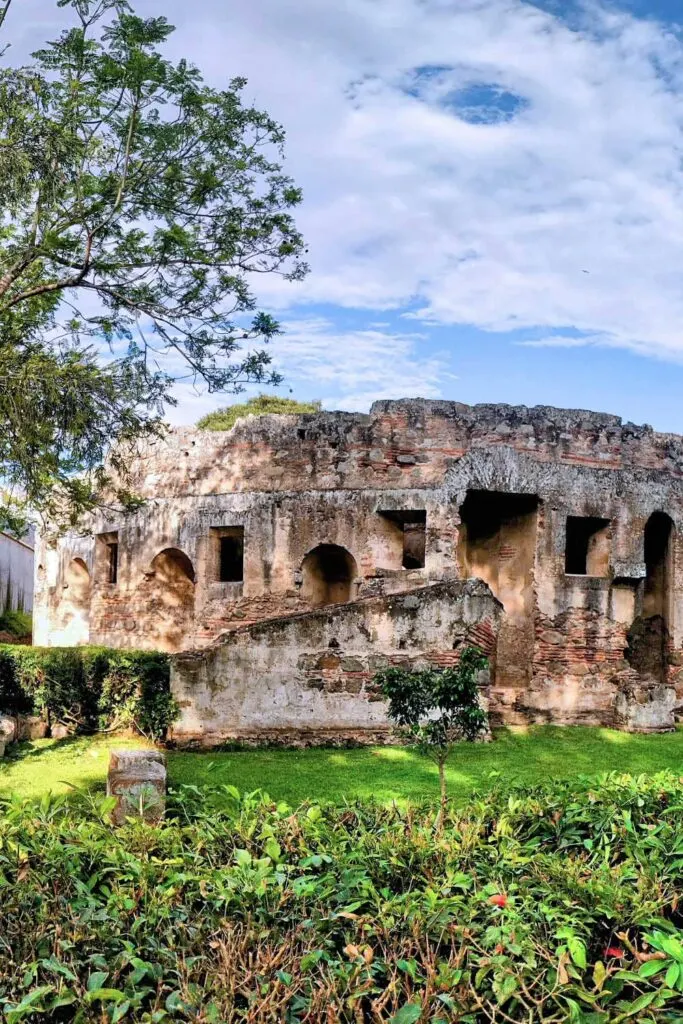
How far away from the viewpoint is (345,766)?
10.8 m

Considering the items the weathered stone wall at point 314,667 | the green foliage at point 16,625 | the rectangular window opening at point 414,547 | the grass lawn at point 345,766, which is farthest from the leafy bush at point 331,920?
the green foliage at point 16,625

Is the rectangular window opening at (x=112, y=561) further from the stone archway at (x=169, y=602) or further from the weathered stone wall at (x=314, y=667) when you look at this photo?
the weathered stone wall at (x=314, y=667)

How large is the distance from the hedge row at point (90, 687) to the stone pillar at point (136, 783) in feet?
19.5

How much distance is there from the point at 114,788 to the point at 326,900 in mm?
2254

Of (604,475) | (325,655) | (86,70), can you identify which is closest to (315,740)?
(325,655)

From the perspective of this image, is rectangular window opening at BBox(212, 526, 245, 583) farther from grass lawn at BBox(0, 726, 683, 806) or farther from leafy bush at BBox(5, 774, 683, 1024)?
leafy bush at BBox(5, 774, 683, 1024)

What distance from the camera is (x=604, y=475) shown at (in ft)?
52.6

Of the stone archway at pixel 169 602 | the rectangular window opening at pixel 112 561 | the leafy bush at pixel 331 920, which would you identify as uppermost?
the rectangular window opening at pixel 112 561

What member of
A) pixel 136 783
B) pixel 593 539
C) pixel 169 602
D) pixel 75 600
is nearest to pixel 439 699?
pixel 136 783

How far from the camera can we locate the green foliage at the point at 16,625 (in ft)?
83.9

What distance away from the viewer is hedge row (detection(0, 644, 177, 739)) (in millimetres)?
11961

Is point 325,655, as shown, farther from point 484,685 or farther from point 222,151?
point 222,151

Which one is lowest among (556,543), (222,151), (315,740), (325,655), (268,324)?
(315,740)

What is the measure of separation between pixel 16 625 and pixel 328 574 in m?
13.0
